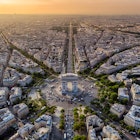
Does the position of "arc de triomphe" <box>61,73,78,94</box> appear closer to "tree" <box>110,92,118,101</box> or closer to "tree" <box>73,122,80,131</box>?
"tree" <box>110,92,118,101</box>

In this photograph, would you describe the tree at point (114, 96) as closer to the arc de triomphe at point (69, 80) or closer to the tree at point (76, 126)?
the arc de triomphe at point (69, 80)

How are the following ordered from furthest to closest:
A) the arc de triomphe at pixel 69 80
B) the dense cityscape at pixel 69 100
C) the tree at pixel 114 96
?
the arc de triomphe at pixel 69 80, the tree at pixel 114 96, the dense cityscape at pixel 69 100

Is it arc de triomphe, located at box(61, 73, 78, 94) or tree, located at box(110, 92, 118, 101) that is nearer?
tree, located at box(110, 92, 118, 101)

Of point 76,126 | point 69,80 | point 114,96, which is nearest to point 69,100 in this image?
point 69,80

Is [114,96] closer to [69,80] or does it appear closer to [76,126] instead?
[69,80]

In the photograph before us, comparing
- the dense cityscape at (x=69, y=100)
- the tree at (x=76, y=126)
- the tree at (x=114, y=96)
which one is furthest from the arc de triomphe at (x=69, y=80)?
the tree at (x=76, y=126)

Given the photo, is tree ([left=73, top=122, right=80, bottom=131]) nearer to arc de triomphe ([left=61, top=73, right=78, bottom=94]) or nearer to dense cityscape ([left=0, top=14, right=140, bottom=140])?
dense cityscape ([left=0, top=14, right=140, bottom=140])

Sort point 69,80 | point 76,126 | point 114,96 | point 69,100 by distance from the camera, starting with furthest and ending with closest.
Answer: point 69,80, point 69,100, point 114,96, point 76,126

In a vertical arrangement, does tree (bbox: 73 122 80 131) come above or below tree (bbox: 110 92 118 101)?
below

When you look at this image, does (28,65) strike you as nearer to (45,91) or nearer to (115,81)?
(45,91)

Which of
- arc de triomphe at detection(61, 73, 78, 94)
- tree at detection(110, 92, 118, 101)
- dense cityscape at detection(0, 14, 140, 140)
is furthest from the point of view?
arc de triomphe at detection(61, 73, 78, 94)

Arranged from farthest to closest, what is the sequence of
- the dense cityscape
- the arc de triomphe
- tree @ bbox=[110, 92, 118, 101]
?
the arc de triomphe < tree @ bbox=[110, 92, 118, 101] < the dense cityscape

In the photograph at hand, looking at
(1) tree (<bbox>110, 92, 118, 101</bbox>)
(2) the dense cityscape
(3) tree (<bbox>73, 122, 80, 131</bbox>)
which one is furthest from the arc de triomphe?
(3) tree (<bbox>73, 122, 80, 131</bbox>)
